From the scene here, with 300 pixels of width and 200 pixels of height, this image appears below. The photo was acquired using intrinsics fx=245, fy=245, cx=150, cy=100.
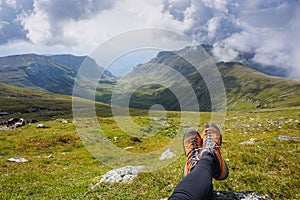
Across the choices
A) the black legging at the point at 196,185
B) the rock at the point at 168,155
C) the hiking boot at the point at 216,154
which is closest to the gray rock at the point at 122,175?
the hiking boot at the point at 216,154

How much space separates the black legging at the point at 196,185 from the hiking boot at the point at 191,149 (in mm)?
788

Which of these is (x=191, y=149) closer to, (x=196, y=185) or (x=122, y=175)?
(x=196, y=185)

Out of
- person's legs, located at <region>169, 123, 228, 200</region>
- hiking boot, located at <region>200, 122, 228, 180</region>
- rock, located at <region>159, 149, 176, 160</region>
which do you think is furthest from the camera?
rock, located at <region>159, 149, 176, 160</region>

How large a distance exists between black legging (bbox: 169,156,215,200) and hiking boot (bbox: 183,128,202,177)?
2.59 feet

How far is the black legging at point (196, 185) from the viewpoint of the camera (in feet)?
18.4

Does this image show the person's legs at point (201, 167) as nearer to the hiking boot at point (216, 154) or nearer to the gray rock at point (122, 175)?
the hiking boot at point (216, 154)

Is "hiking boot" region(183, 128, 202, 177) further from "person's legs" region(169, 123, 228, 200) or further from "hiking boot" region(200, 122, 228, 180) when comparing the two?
"hiking boot" region(200, 122, 228, 180)

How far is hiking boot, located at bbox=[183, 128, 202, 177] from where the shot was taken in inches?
322

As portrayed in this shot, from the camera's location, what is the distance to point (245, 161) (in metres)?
12.3

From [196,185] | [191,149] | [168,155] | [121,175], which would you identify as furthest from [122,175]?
[168,155]

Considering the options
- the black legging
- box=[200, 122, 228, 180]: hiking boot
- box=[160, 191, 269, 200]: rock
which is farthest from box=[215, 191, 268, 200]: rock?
the black legging

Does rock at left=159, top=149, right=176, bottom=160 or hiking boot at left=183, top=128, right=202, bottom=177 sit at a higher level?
hiking boot at left=183, top=128, right=202, bottom=177

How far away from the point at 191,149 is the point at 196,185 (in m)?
3.36

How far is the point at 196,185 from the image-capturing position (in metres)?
6.05
